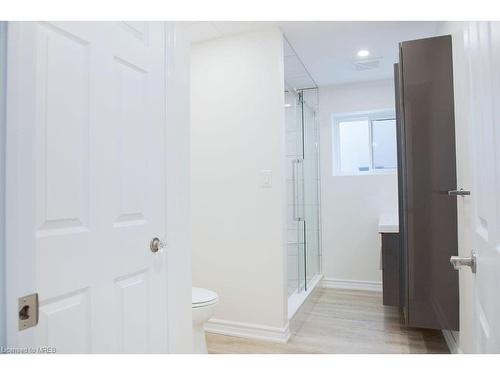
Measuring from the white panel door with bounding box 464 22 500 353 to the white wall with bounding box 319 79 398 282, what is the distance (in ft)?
9.73

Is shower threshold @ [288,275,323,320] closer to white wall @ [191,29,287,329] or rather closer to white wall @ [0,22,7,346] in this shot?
white wall @ [191,29,287,329]

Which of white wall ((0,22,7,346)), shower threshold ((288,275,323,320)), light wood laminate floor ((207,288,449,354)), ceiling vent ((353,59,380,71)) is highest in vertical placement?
ceiling vent ((353,59,380,71))

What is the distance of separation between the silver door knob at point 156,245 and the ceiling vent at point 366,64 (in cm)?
277

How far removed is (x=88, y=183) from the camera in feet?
3.52

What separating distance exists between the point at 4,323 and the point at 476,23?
4.32 ft

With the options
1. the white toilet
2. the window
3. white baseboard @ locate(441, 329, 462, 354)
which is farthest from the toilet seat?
the window

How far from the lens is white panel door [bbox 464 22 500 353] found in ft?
2.32

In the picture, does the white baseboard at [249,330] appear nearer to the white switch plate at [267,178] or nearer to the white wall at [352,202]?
the white switch plate at [267,178]

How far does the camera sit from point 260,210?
102 inches

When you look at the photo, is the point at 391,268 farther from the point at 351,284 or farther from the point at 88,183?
the point at 88,183

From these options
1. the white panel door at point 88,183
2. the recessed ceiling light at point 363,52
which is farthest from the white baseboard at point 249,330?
the recessed ceiling light at point 363,52

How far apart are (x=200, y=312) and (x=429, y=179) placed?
1.64 meters
